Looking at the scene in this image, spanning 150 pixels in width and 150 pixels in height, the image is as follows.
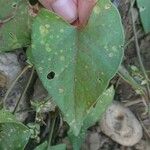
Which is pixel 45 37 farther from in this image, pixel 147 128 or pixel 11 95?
pixel 147 128

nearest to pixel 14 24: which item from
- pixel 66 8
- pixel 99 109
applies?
pixel 66 8

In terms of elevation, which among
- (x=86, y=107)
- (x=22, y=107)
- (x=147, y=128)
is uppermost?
(x=86, y=107)

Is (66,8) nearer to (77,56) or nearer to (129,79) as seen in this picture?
(77,56)

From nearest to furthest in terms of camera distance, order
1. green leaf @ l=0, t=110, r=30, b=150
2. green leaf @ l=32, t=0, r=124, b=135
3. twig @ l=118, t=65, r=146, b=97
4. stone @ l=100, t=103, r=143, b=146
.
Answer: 1. green leaf @ l=32, t=0, r=124, b=135
2. green leaf @ l=0, t=110, r=30, b=150
3. twig @ l=118, t=65, r=146, b=97
4. stone @ l=100, t=103, r=143, b=146

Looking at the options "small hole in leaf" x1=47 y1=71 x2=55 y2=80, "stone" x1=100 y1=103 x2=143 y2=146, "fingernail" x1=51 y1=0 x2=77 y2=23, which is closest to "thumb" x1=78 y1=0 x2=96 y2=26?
"fingernail" x1=51 y1=0 x2=77 y2=23

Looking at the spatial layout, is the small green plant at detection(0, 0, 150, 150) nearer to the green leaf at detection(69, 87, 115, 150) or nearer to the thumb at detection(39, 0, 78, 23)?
the thumb at detection(39, 0, 78, 23)

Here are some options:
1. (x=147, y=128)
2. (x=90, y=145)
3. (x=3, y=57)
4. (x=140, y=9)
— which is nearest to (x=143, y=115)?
(x=147, y=128)
